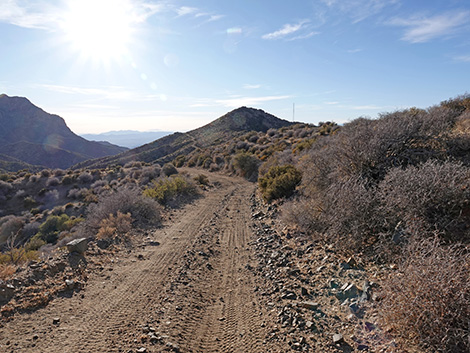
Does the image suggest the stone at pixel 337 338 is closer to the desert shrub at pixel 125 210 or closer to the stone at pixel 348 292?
the stone at pixel 348 292

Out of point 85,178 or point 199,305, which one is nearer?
point 199,305

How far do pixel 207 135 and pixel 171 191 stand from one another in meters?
54.5

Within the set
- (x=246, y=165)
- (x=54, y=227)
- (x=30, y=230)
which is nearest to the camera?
(x=54, y=227)

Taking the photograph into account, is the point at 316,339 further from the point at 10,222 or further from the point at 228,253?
the point at 10,222

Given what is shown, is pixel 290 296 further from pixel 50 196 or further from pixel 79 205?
pixel 50 196

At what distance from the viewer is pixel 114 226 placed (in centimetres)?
938

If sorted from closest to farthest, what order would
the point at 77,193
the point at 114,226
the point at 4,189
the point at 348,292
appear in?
the point at 348,292 → the point at 114,226 → the point at 77,193 → the point at 4,189

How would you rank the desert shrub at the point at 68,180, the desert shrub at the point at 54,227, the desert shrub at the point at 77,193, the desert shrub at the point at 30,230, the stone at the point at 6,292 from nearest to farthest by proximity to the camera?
the stone at the point at 6,292
the desert shrub at the point at 54,227
the desert shrub at the point at 30,230
the desert shrub at the point at 77,193
the desert shrub at the point at 68,180

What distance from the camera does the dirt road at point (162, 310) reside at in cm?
395

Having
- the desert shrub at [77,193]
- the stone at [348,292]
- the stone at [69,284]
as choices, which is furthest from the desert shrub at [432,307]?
the desert shrub at [77,193]

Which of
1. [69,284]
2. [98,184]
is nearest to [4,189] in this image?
[98,184]

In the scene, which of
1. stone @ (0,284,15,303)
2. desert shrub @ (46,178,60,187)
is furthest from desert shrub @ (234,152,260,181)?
desert shrub @ (46,178,60,187)

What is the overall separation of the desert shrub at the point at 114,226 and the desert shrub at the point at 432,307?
792 centimetres

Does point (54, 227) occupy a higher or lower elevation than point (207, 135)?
lower
